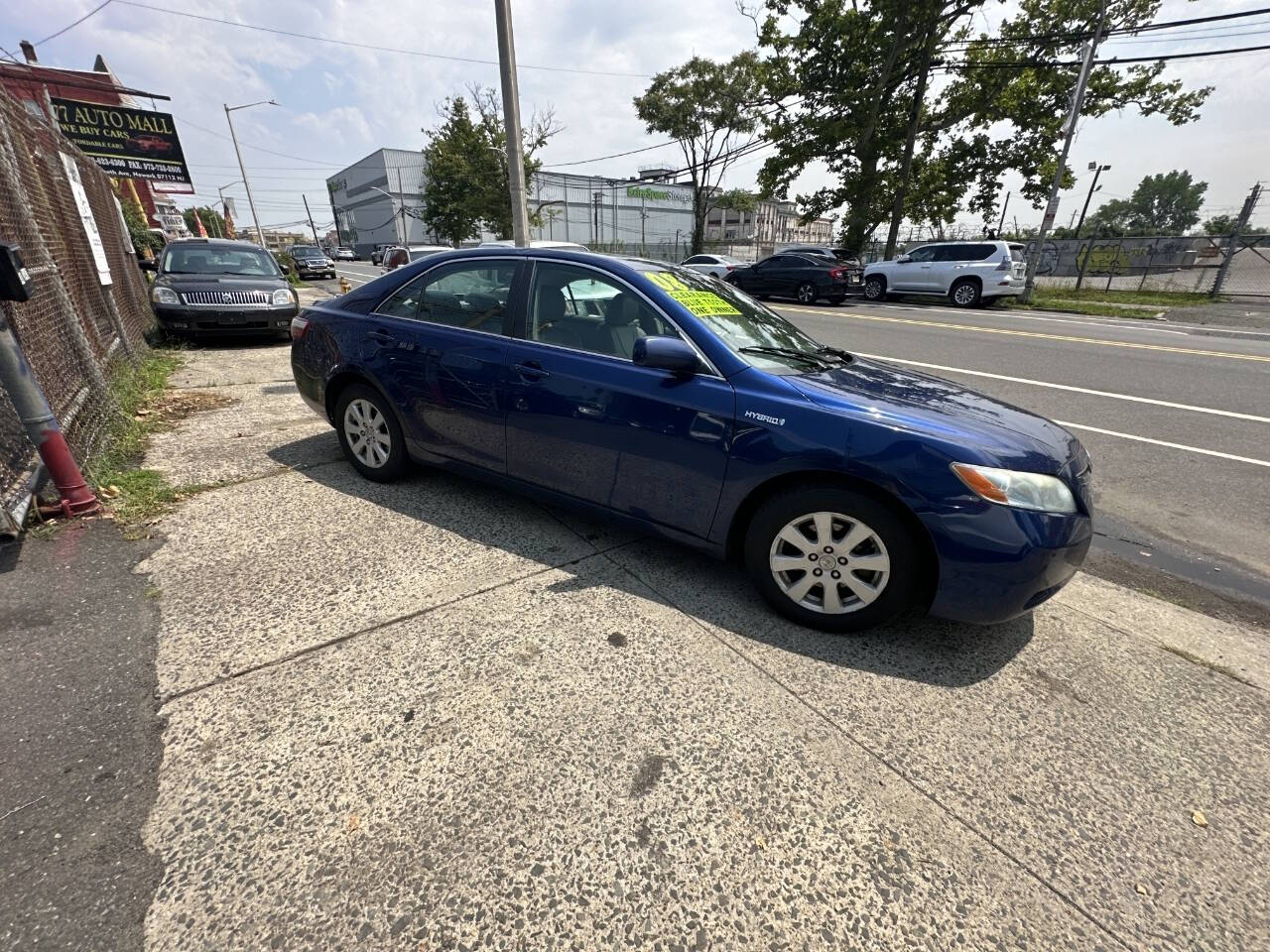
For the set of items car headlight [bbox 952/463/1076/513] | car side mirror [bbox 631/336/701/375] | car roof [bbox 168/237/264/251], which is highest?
car roof [bbox 168/237/264/251]

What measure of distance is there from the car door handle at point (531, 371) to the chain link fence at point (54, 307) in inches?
102

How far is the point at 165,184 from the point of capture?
2092 centimetres

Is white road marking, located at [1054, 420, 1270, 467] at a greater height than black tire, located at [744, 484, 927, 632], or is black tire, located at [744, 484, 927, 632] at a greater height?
black tire, located at [744, 484, 927, 632]

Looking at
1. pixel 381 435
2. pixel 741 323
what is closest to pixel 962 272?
pixel 741 323

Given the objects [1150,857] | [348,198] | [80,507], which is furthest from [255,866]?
[348,198]

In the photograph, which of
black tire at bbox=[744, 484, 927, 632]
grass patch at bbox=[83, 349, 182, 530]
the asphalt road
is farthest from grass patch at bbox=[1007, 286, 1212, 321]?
grass patch at bbox=[83, 349, 182, 530]

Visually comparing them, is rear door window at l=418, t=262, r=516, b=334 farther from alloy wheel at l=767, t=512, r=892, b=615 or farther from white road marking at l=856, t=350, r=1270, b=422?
white road marking at l=856, t=350, r=1270, b=422

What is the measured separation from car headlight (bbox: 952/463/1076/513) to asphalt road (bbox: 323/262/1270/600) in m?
1.77

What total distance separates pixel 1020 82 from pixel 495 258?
27299mm

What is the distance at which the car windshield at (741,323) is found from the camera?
278 cm

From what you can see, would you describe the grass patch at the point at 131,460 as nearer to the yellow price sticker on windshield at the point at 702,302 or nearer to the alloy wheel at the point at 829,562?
the yellow price sticker on windshield at the point at 702,302

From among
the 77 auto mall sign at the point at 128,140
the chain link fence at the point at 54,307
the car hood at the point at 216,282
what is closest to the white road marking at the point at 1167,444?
the chain link fence at the point at 54,307

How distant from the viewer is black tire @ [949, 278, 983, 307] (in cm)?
1711

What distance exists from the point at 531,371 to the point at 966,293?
1841cm
